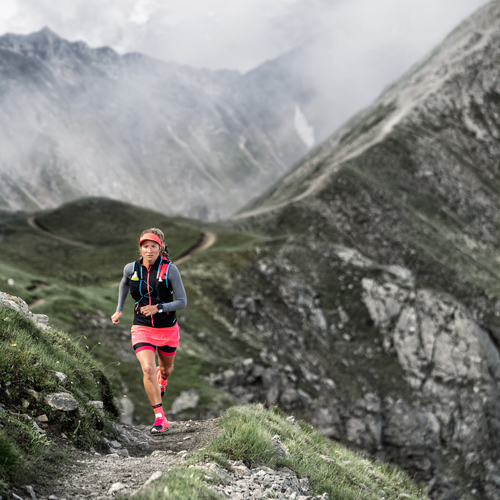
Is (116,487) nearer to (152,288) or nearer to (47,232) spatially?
(152,288)

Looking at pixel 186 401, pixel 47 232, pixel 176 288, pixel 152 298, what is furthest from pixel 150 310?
pixel 47 232

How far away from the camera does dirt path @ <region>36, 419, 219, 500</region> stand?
18.9ft

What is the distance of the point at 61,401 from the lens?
7.64 metres

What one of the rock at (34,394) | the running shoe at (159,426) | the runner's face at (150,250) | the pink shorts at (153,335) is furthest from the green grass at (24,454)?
the runner's face at (150,250)

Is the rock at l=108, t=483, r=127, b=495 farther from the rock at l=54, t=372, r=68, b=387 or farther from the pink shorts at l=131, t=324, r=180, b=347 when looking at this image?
the pink shorts at l=131, t=324, r=180, b=347

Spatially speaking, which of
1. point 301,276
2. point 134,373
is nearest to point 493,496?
point 301,276

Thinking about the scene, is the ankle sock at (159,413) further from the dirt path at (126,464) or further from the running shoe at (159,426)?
the dirt path at (126,464)

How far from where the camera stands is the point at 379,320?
167 ft

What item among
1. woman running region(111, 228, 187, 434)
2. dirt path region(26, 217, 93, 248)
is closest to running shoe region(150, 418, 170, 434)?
woman running region(111, 228, 187, 434)

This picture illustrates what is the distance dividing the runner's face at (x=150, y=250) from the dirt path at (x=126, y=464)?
392 centimetres

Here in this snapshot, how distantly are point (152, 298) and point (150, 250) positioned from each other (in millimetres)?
1108

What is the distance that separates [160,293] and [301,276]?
44933mm

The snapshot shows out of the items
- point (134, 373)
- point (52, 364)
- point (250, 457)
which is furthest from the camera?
point (134, 373)

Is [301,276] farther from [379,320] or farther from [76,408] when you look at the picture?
[76,408]
